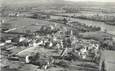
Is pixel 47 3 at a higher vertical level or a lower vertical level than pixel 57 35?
higher

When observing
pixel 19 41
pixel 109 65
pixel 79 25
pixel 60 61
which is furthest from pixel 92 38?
pixel 19 41

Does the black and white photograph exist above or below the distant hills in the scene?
below

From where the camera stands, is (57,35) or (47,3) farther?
(47,3)

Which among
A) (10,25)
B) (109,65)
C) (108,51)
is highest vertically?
(10,25)

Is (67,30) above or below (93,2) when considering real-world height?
below

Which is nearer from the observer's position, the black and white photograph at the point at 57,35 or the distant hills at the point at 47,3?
the black and white photograph at the point at 57,35

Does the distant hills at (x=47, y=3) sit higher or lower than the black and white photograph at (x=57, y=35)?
higher

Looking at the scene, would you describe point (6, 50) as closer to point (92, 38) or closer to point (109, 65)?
point (92, 38)

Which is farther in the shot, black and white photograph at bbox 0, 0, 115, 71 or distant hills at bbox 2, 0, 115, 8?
distant hills at bbox 2, 0, 115, 8
